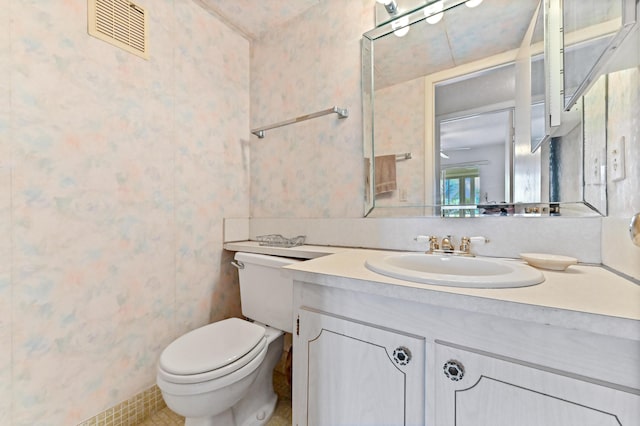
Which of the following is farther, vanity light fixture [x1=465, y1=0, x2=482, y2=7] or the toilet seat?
vanity light fixture [x1=465, y1=0, x2=482, y2=7]

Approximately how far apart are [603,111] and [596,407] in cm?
84

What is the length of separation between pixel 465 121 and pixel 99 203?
5.19 feet

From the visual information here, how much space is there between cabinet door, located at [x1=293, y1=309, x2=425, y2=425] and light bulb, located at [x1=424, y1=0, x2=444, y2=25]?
1327 mm

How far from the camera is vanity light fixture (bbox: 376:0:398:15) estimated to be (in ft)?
4.13

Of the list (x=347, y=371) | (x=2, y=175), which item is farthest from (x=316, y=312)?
(x=2, y=175)

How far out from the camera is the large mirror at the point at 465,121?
977 millimetres

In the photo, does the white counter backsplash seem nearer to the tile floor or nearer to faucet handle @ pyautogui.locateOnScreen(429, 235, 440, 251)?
faucet handle @ pyautogui.locateOnScreen(429, 235, 440, 251)

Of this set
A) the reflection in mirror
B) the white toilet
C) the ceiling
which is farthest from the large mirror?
the white toilet

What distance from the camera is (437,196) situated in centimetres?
117

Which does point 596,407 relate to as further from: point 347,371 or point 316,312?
point 316,312

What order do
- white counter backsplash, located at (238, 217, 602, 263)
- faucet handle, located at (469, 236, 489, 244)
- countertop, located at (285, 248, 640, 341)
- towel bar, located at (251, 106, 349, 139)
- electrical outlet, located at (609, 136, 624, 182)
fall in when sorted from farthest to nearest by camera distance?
towel bar, located at (251, 106, 349, 139), faucet handle, located at (469, 236, 489, 244), white counter backsplash, located at (238, 217, 602, 263), electrical outlet, located at (609, 136, 624, 182), countertop, located at (285, 248, 640, 341)

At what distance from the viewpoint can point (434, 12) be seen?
3.95 feet

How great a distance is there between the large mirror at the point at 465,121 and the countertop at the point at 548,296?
356 mm

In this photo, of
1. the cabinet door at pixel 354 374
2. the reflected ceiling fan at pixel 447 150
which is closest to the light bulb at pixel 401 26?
the reflected ceiling fan at pixel 447 150
